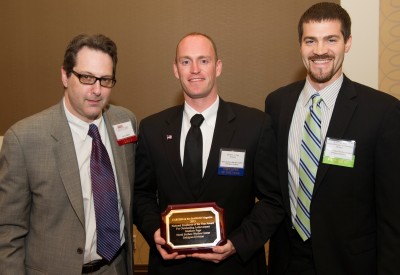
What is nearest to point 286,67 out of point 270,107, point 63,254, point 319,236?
point 270,107

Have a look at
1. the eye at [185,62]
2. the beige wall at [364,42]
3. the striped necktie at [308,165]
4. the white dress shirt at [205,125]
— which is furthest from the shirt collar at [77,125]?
the beige wall at [364,42]

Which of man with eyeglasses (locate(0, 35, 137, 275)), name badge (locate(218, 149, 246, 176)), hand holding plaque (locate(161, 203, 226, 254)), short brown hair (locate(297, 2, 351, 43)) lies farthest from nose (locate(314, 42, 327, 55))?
man with eyeglasses (locate(0, 35, 137, 275))

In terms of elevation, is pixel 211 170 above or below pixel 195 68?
below

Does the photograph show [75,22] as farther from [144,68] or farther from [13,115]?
[13,115]

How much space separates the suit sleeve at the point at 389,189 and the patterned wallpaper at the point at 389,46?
56.6 inches

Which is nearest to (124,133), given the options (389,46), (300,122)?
(300,122)

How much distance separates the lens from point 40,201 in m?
2.12

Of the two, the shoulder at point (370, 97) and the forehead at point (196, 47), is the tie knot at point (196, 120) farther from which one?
the shoulder at point (370, 97)

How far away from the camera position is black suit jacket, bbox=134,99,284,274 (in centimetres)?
233

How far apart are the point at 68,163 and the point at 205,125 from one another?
846mm

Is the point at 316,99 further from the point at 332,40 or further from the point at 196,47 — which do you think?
the point at 196,47

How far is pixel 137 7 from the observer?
368cm

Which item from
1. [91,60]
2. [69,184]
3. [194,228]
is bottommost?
[194,228]

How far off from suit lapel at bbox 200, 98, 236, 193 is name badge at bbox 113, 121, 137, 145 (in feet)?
1.81
